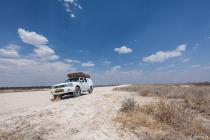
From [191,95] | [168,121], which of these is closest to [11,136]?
[168,121]

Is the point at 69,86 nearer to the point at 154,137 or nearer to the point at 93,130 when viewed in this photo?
the point at 93,130

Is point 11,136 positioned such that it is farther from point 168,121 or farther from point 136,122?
point 168,121

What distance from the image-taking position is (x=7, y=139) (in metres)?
3.96

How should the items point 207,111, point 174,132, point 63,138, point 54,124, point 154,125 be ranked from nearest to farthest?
point 63,138 → point 174,132 → point 154,125 → point 54,124 → point 207,111

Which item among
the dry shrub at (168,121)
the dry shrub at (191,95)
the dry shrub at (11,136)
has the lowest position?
the dry shrub at (11,136)

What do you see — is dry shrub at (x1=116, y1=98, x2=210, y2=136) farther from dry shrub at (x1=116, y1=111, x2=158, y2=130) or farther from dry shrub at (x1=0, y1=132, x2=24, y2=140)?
dry shrub at (x1=0, y1=132, x2=24, y2=140)

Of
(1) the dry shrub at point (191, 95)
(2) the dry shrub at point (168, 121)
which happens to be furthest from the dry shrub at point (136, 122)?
(1) the dry shrub at point (191, 95)

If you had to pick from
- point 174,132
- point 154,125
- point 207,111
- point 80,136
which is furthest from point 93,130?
point 207,111

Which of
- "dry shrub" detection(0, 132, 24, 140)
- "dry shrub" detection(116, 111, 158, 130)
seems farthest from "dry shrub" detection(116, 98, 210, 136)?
"dry shrub" detection(0, 132, 24, 140)

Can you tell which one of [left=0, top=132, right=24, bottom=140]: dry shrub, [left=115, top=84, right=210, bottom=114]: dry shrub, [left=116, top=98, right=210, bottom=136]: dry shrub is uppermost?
[left=115, top=84, right=210, bottom=114]: dry shrub

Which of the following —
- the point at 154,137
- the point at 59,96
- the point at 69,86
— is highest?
the point at 69,86

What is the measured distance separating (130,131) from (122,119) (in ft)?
2.97

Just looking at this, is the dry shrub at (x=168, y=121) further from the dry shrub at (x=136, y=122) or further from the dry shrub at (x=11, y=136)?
the dry shrub at (x=11, y=136)

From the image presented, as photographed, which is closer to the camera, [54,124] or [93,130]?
[93,130]
